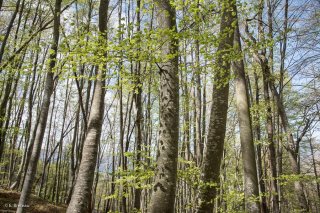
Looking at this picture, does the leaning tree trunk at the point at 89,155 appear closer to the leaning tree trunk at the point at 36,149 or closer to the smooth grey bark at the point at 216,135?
the leaning tree trunk at the point at 36,149

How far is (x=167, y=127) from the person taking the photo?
3619 millimetres

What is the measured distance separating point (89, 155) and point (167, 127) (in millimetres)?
1988

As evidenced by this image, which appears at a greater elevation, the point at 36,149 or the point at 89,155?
the point at 36,149

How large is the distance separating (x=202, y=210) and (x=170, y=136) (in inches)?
55.9

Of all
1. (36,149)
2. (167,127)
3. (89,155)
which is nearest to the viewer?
(167,127)

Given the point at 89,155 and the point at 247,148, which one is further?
the point at 247,148

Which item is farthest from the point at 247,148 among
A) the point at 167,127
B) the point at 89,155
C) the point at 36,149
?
the point at 36,149

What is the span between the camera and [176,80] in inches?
151

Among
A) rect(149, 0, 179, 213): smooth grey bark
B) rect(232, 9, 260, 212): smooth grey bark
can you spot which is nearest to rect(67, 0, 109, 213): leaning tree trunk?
rect(149, 0, 179, 213): smooth grey bark

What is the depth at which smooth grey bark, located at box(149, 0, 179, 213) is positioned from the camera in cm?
335

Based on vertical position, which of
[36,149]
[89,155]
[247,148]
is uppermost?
[247,148]

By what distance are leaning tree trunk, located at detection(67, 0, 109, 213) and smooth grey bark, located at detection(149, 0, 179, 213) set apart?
1122 mm

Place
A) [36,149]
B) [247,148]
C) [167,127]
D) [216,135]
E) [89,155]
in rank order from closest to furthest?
1. [167,127]
2. [216,135]
3. [89,155]
4. [247,148]
5. [36,149]

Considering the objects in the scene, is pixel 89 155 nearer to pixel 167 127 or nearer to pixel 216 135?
pixel 167 127
